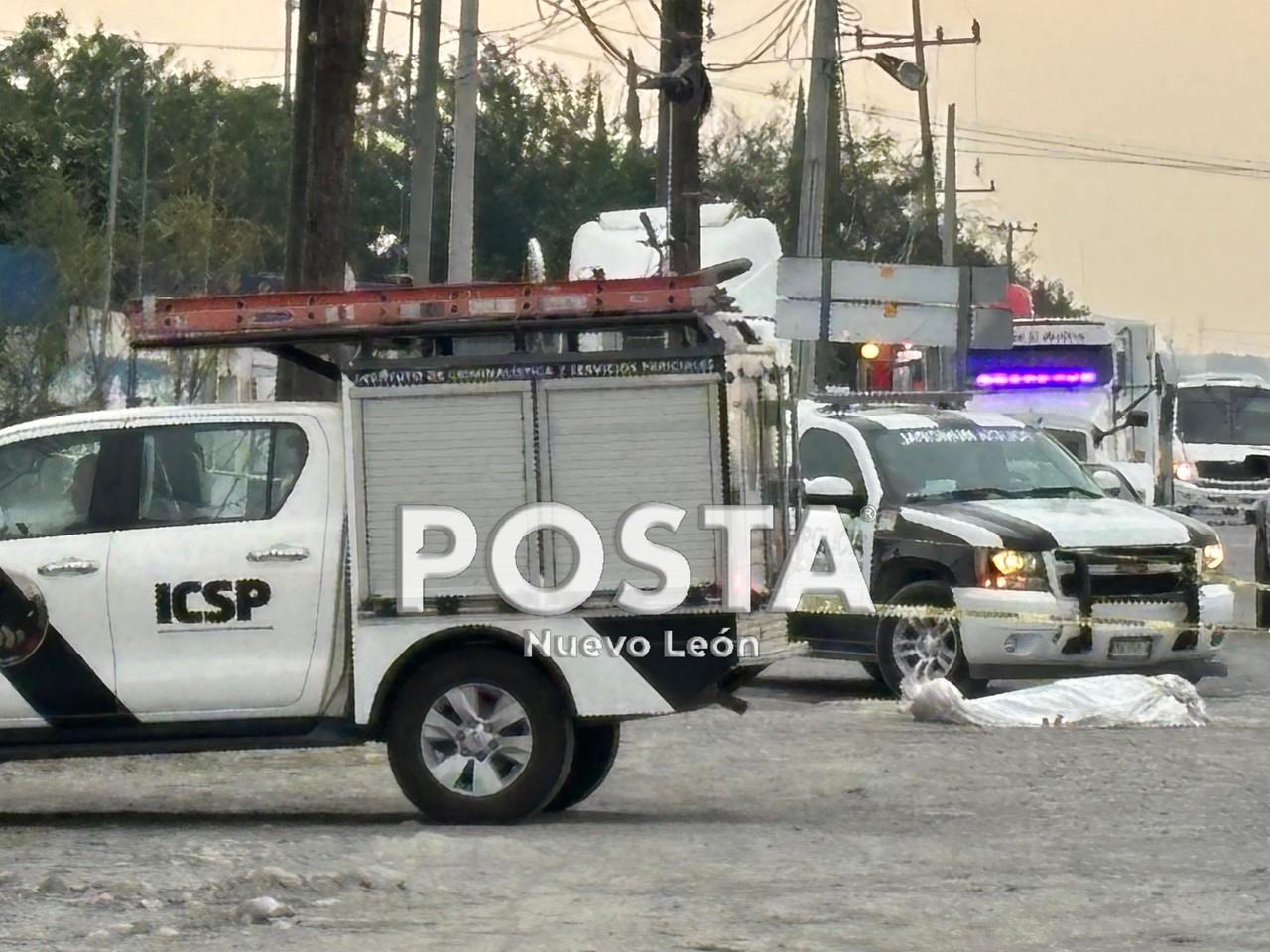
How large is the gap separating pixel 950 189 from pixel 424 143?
1421 inches

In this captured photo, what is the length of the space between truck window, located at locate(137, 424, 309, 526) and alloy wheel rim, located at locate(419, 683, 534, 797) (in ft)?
3.73

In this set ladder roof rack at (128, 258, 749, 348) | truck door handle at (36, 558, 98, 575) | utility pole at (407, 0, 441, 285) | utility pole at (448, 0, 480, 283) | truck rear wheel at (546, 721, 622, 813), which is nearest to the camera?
ladder roof rack at (128, 258, 749, 348)

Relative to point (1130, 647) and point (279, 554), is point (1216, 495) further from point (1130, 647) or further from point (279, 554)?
point (279, 554)

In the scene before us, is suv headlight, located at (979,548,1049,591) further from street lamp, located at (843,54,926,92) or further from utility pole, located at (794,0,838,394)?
street lamp, located at (843,54,926,92)

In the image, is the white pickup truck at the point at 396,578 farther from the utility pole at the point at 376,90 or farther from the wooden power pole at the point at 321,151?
the utility pole at the point at 376,90

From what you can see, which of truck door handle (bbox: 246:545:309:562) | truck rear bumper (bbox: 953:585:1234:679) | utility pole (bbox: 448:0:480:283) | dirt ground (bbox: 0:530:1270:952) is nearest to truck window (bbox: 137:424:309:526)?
truck door handle (bbox: 246:545:309:562)

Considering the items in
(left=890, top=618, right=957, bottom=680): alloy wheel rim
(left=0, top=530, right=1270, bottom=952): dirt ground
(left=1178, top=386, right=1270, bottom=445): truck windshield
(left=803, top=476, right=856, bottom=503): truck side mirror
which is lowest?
(left=0, top=530, right=1270, bottom=952): dirt ground

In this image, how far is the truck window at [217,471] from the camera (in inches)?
416

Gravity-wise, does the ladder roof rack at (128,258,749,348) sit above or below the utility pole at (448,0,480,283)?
below

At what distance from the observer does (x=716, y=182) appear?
73.2 metres

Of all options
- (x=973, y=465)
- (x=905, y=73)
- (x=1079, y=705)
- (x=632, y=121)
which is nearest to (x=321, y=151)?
(x=973, y=465)

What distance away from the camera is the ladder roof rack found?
1025 centimetres

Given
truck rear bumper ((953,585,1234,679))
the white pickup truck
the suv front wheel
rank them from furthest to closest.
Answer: the suv front wheel, truck rear bumper ((953,585,1234,679)), the white pickup truck

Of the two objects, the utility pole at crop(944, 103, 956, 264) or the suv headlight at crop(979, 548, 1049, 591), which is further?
the utility pole at crop(944, 103, 956, 264)
